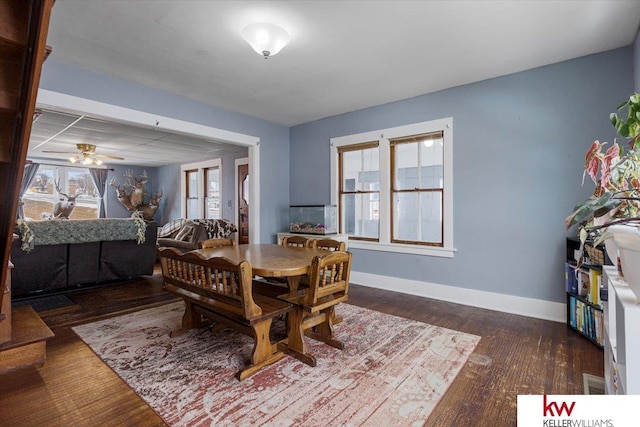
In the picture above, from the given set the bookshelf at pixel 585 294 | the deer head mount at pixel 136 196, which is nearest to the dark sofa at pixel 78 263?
the deer head mount at pixel 136 196

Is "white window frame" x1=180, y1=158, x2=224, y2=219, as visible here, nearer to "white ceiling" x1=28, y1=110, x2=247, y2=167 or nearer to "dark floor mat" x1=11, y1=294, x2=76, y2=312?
"white ceiling" x1=28, y1=110, x2=247, y2=167

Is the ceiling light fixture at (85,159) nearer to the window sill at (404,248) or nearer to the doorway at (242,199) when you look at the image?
the doorway at (242,199)

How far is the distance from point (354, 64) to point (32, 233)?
13.0ft

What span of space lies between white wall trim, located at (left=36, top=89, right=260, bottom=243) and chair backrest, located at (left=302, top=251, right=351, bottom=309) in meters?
2.67

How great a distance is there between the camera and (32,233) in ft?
11.5

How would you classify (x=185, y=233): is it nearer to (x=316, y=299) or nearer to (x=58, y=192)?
(x=316, y=299)

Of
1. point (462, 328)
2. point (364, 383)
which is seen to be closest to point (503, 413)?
point (364, 383)

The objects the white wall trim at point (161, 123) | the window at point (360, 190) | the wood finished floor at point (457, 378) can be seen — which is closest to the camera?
the wood finished floor at point (457, 378)

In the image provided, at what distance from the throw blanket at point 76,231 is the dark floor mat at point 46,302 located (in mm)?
606

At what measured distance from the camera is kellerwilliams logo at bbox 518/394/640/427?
3.21 feet

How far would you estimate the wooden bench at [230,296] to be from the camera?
72.9 inches

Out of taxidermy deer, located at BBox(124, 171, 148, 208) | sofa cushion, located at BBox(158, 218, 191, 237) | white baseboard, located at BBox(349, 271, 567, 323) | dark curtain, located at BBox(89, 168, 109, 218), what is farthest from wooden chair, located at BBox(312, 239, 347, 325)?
dark curtain, located at BBox(89, 168, 109, 218)

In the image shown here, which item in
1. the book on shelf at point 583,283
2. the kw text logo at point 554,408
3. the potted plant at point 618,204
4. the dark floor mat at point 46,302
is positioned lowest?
the dark floor mat at point 46,302

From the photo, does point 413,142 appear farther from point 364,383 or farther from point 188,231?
point 188,231
